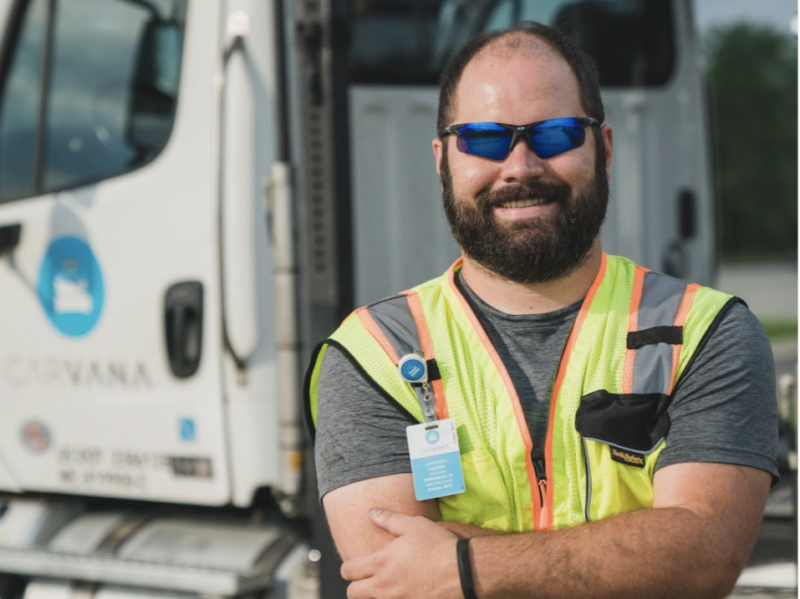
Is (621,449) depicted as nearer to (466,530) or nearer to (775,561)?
(466,530)

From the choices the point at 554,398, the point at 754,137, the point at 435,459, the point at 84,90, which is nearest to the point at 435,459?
the point at 435,459

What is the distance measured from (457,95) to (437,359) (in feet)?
A: 1.58

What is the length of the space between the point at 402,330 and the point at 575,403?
34 centimetres

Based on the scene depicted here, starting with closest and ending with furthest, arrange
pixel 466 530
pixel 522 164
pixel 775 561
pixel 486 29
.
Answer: pixel 466 530 < pixel 522 164 < pixel 775 561 < pixel 486 29

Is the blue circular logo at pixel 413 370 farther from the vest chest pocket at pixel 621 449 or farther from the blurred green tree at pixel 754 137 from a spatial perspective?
the blurred green tree at pixel 754 137

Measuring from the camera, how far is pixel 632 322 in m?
1.89

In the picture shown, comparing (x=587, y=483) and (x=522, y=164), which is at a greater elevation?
(x=522, y=164)

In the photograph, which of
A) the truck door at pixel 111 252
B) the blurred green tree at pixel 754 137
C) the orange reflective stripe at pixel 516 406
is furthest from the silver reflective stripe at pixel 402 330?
the blurred green tree at pixel 754 137

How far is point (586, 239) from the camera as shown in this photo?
1913 millimetres

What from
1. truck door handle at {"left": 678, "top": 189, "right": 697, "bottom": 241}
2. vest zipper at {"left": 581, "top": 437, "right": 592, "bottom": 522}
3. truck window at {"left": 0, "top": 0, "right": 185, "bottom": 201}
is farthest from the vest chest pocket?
truck door handle at {"left": 678, "top": 189, "right": 697, "bottom": 241}

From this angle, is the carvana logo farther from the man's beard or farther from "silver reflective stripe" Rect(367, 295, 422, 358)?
the man's beard

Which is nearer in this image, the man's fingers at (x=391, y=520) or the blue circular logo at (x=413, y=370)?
the man's fingers at (x=391, y=520)

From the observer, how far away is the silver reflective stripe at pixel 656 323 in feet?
5.96

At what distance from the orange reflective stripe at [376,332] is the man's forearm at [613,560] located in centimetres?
37
